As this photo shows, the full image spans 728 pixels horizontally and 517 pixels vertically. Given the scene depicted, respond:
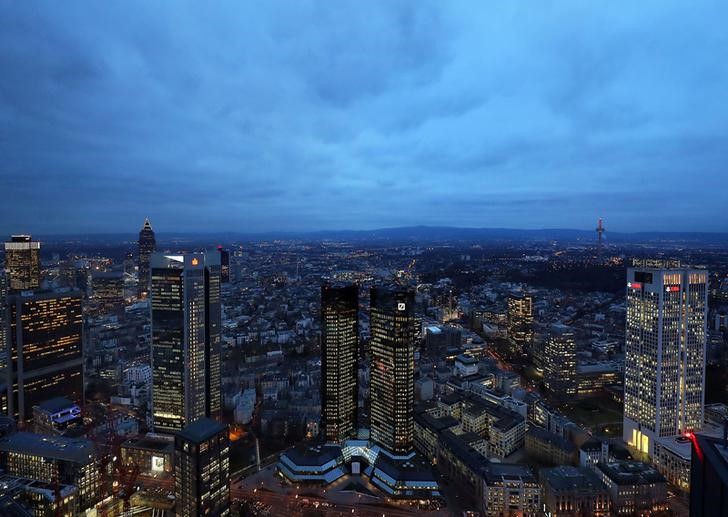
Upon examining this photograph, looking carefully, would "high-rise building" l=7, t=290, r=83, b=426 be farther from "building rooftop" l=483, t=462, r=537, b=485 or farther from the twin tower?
"building rooftop" l=483, t=462, r=537, b=485

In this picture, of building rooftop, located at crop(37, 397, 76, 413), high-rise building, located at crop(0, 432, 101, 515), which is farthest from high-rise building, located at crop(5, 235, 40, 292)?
high-rise building, located at crop(0, 432, 101, 515)

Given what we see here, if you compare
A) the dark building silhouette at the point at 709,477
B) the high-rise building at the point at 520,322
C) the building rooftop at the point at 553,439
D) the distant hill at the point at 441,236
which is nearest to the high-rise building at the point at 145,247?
the distant hill at the point at 441,236

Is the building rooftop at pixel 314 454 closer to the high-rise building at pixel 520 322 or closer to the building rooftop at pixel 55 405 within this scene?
the building rooftop at pixel 55 405

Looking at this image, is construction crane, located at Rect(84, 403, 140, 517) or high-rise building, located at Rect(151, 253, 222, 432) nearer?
construction crane, located at Rect(84, 403, 140, 517)

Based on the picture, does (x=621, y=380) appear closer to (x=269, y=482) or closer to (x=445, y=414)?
(x=445, y=414)

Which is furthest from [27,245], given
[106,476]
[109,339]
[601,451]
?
[601,451]

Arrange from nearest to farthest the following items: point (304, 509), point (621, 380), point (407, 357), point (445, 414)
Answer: point (304, 509) → point (407, 357) → point (445, 414) → point (621, 380)
